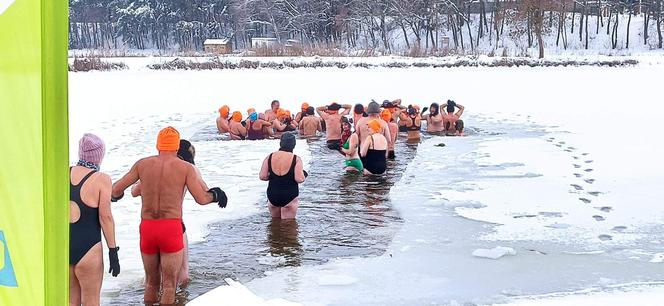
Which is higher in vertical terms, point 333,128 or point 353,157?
point 333,128

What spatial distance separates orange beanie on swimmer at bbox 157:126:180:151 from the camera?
493 centimetres

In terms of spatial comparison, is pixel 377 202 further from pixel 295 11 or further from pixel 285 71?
pixel 295 11

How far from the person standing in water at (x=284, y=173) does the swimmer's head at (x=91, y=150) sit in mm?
3141

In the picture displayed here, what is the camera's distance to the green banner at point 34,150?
154 centimetres

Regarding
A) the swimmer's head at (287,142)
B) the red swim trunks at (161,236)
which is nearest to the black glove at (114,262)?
the red swim trunks at (161,236)

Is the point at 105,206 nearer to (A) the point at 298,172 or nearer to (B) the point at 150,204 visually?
Answer: (B) the point at 150,204

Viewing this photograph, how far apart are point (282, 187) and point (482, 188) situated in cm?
289

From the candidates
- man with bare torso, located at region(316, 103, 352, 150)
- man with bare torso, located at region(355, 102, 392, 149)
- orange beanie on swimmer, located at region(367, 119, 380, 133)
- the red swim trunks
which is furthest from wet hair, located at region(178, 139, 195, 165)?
man with bare torso, located at region(316, 103, 352, 150)

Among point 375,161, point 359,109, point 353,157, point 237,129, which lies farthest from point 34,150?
point 237,129

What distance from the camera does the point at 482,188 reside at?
9289 millimetres

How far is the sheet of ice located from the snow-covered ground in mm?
67

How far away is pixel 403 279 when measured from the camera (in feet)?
19.0

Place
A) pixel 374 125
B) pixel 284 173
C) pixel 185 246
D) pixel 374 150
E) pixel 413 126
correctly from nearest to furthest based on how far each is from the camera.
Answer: pixel 185 246, pixel 284 173, pixel 374 125, pixel 374 150, pixel 413 126

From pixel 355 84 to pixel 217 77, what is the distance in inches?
200
